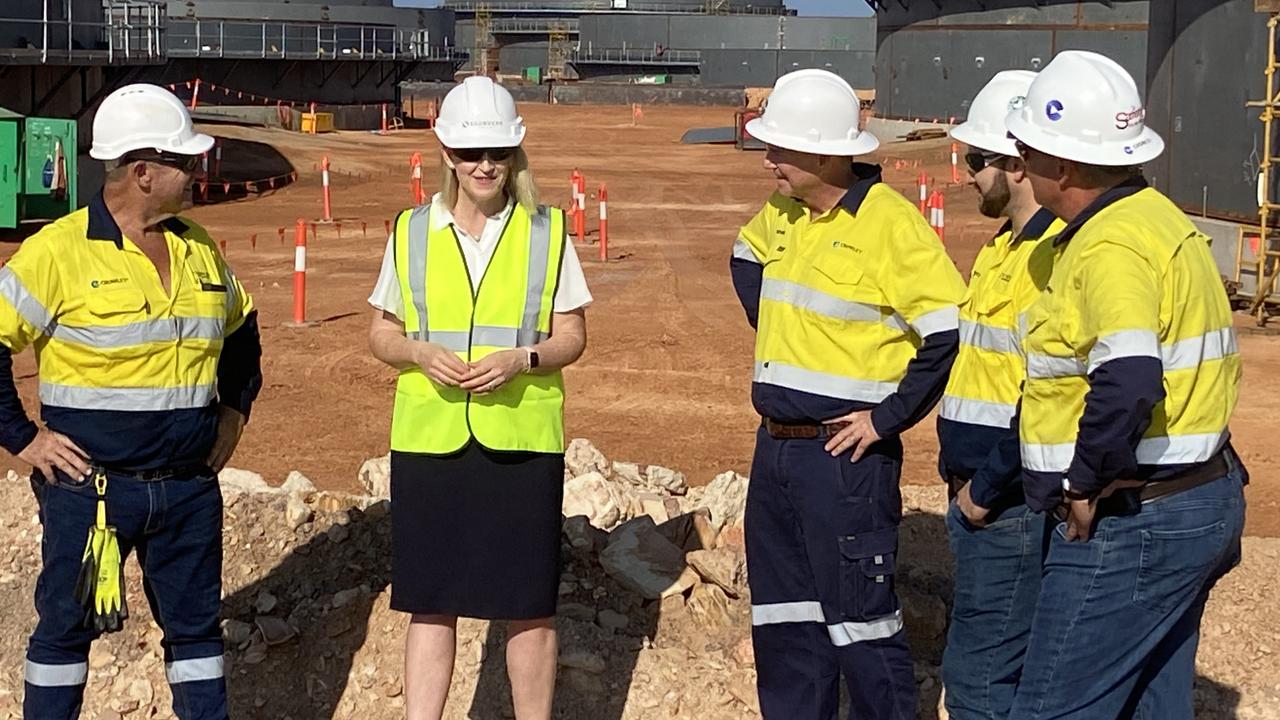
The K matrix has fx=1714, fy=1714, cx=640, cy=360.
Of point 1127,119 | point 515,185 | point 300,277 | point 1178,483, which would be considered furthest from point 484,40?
point 1178,483

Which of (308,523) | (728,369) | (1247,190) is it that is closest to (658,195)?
(1247,190)

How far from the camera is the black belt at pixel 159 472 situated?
5.07m

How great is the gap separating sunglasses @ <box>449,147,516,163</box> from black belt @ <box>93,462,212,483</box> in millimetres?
1226

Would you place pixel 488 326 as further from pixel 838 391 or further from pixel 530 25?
pixel 530 25

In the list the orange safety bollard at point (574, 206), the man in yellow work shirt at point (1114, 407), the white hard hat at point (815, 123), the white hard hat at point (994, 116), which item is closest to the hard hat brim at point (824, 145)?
the white hard hat at point (815, 123)

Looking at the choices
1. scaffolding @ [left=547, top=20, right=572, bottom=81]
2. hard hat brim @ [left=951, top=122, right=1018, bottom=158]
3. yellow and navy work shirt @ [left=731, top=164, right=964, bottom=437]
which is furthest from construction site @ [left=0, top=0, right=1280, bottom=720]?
scaffolding @ [left=547, top=20, right=572, bottom=81]

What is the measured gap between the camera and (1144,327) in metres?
3.79

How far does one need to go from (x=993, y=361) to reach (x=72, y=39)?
77.2 feet

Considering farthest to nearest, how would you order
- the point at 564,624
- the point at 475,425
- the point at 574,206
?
the point at 574,206 < the point at 564,624 < the point at 475,425

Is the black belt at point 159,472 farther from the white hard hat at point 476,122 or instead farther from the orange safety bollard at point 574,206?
the orange safety bollard at point 574,206

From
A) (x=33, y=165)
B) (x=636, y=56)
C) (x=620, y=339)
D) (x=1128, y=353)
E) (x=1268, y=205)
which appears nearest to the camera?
(x=1128, y=353)

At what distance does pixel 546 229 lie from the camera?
A: 5.23 metres

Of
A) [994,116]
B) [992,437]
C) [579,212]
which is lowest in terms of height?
[579,212]

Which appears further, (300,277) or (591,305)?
(300,277)
